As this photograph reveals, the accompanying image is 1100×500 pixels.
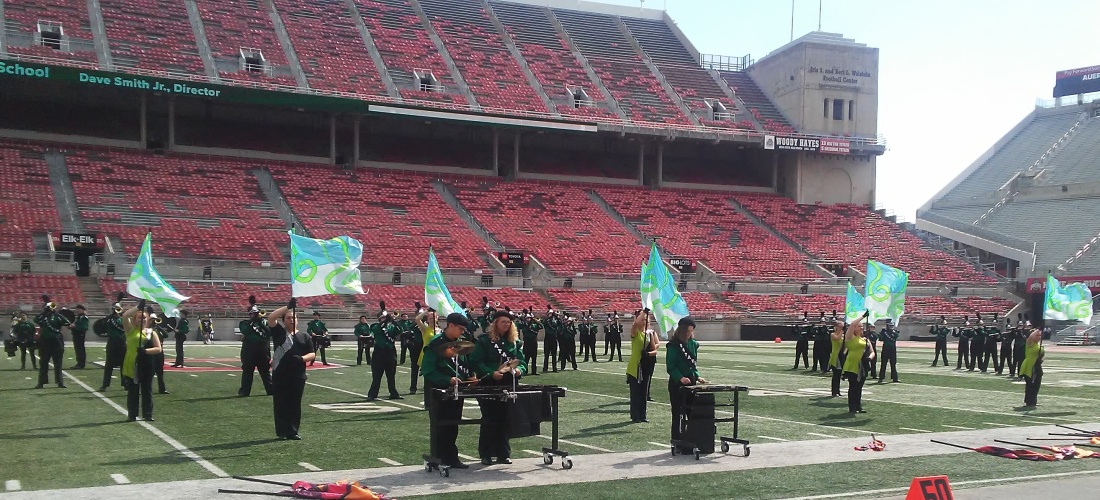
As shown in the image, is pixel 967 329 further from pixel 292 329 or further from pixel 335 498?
pixel 335 498

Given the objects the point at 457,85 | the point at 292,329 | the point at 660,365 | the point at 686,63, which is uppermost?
the point at 686,63

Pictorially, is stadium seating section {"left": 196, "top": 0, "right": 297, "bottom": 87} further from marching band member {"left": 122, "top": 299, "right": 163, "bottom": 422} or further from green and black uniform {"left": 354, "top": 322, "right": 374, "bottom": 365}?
marching band member {"left": 122, "top": 299, "right": 163, "bottom": 422}

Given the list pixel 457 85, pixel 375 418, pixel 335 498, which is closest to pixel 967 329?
pixel 375 418

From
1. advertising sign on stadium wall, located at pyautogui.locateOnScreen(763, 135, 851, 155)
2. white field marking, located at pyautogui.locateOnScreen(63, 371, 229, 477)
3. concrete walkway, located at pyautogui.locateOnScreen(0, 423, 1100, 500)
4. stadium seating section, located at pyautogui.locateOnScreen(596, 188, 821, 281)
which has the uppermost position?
advertising sign on stadium wall, located at pyautogui.locateOnScreen(763, 135, 851, 155)

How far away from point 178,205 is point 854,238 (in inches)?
1453

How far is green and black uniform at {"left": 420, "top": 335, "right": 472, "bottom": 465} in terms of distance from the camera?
934 cm

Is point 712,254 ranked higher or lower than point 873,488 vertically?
higher

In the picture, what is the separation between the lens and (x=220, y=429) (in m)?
12.3

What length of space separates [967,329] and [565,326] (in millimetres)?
11316

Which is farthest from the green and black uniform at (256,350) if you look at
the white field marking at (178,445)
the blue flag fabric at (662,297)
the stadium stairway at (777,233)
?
the stadium stairway at (777,233)

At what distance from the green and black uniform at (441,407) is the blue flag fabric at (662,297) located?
558 cm

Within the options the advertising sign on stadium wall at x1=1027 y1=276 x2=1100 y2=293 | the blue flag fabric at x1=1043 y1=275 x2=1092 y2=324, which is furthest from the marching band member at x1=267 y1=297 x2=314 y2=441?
the advertising sign on stadium wall at x1=1027 y1=276 x2=1100 y2=293

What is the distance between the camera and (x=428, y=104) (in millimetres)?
50562

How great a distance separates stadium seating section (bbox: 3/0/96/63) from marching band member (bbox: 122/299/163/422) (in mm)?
37116
